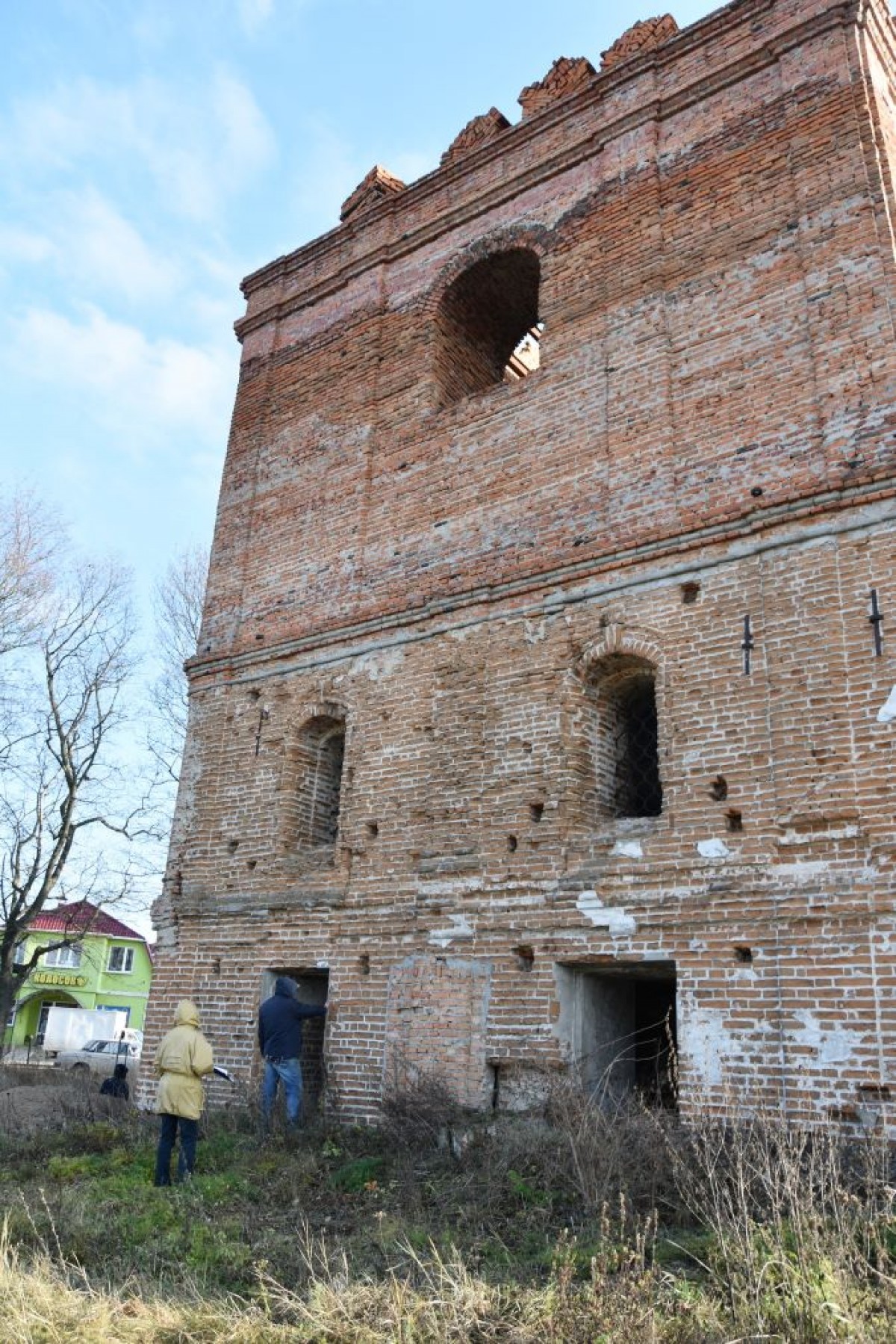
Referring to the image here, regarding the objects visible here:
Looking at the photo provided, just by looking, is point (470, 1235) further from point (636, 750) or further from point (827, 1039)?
point (636, 750)

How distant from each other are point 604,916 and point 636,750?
178 cm

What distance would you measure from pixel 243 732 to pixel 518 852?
13.3ft

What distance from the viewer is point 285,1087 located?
28.2 ft

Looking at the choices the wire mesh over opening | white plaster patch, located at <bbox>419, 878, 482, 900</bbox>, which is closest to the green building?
white plaster patch, located at <bbox>419, 878, 482, 900</bbox>

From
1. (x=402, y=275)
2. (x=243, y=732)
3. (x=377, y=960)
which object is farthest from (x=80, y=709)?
(x=377, y=960)

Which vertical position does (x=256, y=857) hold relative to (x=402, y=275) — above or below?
below

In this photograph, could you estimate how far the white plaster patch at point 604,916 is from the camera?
24.8ft

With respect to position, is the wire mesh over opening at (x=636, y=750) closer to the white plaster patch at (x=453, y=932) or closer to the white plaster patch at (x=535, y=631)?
the white plaster patch at (x=535, y=631)

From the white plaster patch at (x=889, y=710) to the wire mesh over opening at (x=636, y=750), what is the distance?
2.12 meters

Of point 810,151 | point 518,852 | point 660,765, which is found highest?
point 810,151

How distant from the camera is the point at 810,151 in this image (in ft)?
29.0

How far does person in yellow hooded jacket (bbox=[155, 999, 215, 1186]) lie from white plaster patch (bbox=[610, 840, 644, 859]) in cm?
342

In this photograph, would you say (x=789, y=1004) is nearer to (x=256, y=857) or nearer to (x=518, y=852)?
(x=518, y=852)

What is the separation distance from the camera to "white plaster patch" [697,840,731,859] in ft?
23.8
